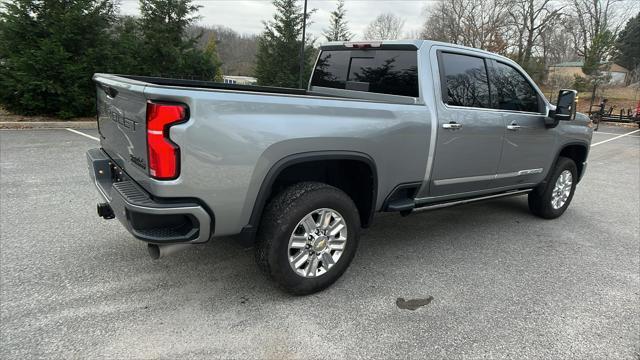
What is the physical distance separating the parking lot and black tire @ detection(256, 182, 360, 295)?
181 mm

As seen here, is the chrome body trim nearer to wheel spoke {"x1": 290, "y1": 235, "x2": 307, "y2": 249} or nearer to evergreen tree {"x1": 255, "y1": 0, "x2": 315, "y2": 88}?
wheel spoke {"x1": 290, "y1": 235, "x2": 307, "y2": 249}

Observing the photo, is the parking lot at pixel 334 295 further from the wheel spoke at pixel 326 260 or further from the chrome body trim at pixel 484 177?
the chrome body trim at pixel 484 177

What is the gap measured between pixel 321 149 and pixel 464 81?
1.80m

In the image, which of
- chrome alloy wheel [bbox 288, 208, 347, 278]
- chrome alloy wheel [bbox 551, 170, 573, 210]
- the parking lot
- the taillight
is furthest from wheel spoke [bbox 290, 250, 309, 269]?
chrome alloy wheel [bbox 551, 170, 573, 210]

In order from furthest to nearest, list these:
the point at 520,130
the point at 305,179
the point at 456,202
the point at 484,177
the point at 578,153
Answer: the point at 578,153 → the point at 520,130 → the point at 484,177 → the point at 456,202 → the point at 305,179

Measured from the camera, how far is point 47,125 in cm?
1016

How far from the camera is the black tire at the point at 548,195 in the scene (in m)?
5.05

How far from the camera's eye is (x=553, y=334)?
2.78m

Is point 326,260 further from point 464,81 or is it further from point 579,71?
point 579,71

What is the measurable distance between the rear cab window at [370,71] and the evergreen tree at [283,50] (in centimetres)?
1632

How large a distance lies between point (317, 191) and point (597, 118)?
21618 millimetres

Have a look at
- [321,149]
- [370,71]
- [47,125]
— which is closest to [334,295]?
[321,149]

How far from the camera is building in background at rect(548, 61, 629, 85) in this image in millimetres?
39225

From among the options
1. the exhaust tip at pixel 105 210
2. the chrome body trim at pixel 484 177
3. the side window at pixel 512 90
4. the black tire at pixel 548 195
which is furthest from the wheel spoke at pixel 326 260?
the black tire at pixel 548 195
